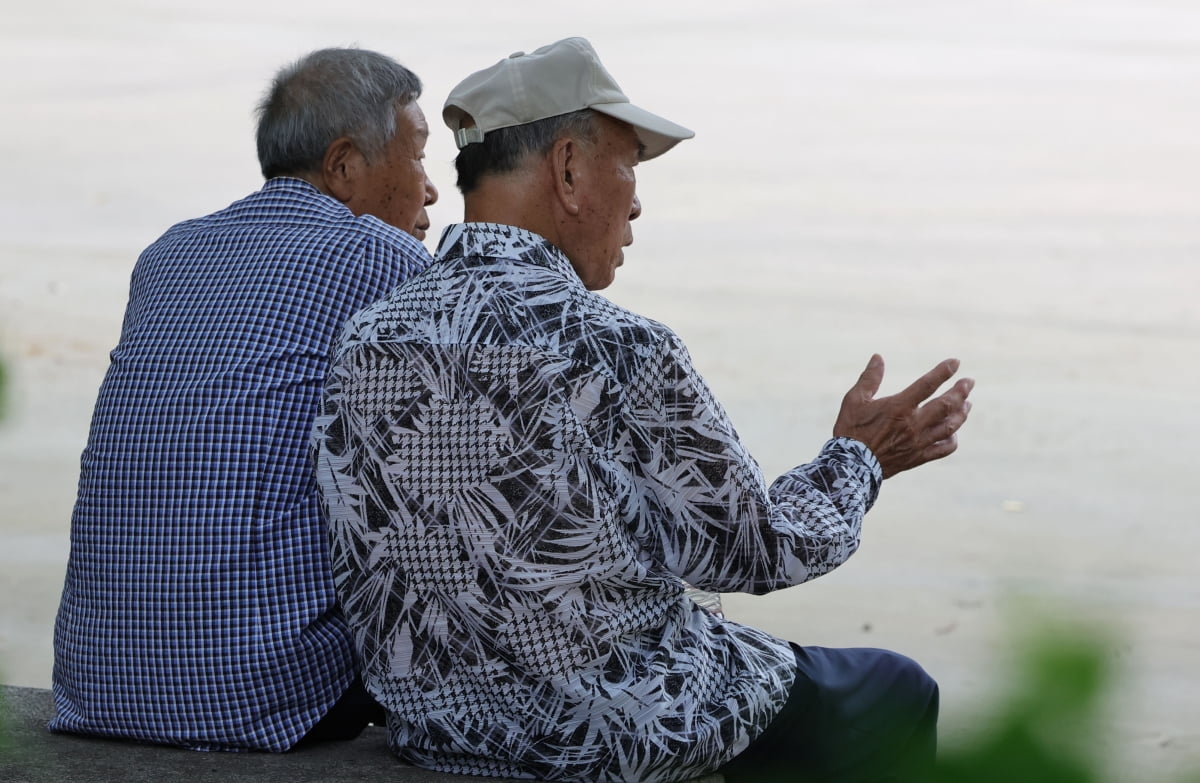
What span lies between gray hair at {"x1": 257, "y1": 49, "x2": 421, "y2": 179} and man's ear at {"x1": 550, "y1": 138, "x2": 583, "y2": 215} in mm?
807

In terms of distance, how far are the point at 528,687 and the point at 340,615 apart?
0.46m

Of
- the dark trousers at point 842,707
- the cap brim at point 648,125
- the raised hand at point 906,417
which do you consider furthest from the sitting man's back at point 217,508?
the raised hand at point 906,417

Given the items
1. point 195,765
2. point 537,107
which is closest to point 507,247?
point 537,107

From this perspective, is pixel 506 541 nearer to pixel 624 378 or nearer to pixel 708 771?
→ pixel 624 378

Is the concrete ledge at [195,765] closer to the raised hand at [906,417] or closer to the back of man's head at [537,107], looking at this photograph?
the raised hand at [906,417]

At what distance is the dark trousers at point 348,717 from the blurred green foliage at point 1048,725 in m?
1.78

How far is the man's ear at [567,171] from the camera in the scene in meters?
1.90

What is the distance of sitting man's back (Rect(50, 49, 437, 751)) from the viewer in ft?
6.82

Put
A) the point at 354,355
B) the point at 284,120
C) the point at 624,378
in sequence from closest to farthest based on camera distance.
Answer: the point at 624,378
the point at 354,355
the point at 284,120

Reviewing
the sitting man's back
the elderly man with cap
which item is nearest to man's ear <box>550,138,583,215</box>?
the elderly man with cap

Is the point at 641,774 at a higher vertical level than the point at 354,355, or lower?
lower

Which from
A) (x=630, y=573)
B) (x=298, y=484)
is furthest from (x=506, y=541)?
(x=298, y=484)

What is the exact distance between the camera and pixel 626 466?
181 centimetres

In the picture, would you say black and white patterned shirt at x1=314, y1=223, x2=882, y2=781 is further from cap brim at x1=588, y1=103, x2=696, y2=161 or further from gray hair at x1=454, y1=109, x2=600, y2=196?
cap brim at x1=588, y1=103, x2=696, y2=161
